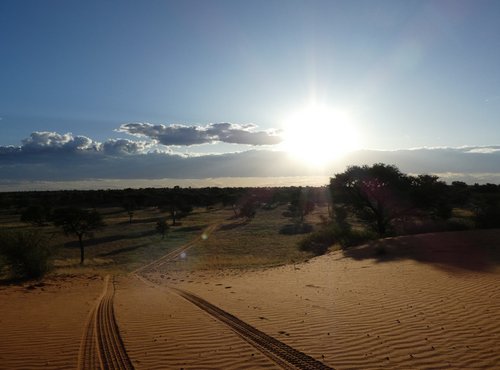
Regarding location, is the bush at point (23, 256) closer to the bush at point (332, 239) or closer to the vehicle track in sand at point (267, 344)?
the vehicle track in sand at point (267, 344)

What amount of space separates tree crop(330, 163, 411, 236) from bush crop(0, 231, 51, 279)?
23.3 m

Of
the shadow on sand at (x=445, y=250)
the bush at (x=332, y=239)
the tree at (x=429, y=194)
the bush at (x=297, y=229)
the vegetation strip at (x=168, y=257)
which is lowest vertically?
the vegetation strip at (x=168, y=257)

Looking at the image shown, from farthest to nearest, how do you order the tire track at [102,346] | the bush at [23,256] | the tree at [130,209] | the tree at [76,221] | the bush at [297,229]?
the tree at [130,209] → the bush at [297,229] → the tree at [76,221] → the bush at [23,256] → the tire track at [102,346]

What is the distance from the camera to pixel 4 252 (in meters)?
20.5

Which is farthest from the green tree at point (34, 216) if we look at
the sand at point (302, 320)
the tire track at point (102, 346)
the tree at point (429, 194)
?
the tire track at point (102, 346)

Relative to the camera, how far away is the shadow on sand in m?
16.4

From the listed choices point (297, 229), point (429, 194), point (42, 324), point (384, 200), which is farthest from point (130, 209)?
point (42, 324)

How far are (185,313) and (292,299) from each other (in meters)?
3.28

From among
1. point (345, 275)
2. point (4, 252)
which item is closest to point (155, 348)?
point (345, 275)

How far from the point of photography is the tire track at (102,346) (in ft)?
22.2

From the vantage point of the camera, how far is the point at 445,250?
1941 centimetres

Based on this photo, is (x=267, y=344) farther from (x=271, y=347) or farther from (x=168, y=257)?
(x=168, y=257)

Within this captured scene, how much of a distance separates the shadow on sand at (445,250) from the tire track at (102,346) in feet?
41.6

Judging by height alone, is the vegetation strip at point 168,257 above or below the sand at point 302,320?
below
